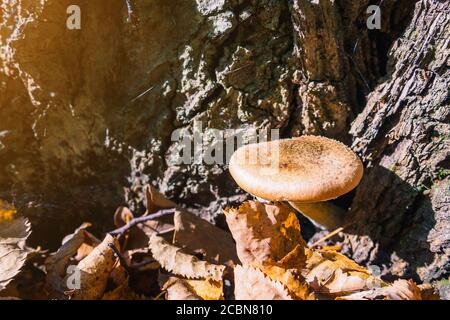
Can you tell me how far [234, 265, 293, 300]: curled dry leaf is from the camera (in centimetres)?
215

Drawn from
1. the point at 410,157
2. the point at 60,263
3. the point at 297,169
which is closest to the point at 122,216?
the point at 60,263

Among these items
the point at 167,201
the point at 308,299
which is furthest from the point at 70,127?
the point at 308,299

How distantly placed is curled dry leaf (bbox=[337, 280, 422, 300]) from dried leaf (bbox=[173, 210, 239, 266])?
87 centimetres

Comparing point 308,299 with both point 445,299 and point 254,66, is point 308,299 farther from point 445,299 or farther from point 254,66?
point 254,66

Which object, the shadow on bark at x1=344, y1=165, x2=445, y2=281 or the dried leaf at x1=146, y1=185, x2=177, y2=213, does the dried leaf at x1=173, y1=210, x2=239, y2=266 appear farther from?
the shadow on bark at x1=344, y1=165, x2=445, y2=281

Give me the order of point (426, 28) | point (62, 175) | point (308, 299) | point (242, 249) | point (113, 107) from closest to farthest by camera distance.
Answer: point (308, 299) < point (426, 28) < point (242, 249) < point (113, 107) < point (62, 175)

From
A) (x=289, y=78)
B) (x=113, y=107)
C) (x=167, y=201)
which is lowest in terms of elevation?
(x=167, y=201)

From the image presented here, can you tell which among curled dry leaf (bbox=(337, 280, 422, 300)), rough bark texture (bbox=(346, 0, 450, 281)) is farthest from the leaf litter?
rough bark texture (bbox=(346, 0, 450, 281))

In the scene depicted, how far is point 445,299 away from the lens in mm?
2414

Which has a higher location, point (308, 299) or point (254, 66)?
point (254, 66)

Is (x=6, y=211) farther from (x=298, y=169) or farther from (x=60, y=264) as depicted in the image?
(x=298, y=169)

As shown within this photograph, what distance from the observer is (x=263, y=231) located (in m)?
2.52

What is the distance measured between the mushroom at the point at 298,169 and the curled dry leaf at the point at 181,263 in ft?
1.90

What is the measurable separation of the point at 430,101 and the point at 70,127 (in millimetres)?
2511
